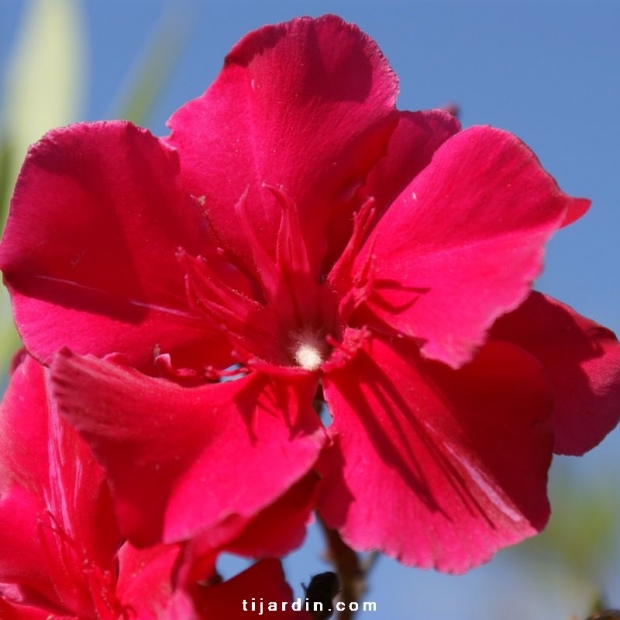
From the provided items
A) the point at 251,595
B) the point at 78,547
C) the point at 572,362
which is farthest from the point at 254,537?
the point at 572,362

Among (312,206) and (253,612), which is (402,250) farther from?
(253,612)

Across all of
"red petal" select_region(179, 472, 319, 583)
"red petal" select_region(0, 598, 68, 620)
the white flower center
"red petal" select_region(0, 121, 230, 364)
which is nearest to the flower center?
the white flower center

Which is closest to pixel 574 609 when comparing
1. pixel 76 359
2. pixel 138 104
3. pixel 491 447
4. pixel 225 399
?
pixel 491 447

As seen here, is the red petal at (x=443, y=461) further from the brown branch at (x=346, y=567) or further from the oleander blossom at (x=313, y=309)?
the brown branch at (x=346, y=567)

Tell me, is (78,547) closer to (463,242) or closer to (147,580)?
(147,580)

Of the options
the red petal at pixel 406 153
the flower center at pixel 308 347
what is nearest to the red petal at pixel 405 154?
the red petal at pixel 406 153

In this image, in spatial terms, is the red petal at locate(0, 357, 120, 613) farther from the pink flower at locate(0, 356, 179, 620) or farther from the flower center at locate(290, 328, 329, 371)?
the flower center at locate(290, 328, 329, 371)
